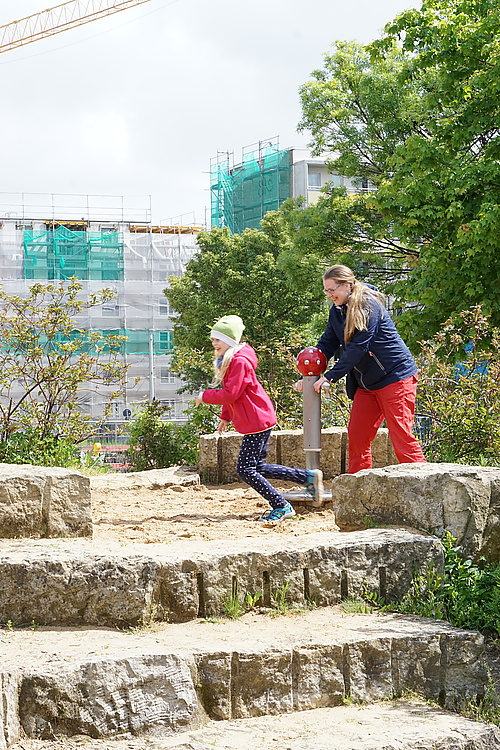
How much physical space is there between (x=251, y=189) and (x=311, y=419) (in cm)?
4559

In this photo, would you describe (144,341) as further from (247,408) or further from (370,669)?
(370,669)

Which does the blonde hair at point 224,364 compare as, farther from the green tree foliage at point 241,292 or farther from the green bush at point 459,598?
the green tree foliage at point 241,292

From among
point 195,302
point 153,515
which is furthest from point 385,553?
point 195,302

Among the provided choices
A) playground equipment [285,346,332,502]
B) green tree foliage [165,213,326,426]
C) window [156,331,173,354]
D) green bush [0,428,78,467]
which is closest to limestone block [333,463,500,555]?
playground equipment [285,346,332,502]

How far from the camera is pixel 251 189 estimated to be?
166 feet

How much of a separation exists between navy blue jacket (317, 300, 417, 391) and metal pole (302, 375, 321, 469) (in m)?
0.49

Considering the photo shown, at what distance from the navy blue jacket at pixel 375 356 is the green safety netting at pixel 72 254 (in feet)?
145

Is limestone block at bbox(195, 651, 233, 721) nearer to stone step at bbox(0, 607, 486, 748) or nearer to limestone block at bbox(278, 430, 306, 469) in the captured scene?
stone step at bbox(0, 607, 486, 748)

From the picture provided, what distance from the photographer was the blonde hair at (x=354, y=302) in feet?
18.0

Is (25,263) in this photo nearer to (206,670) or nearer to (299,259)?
(299,259)

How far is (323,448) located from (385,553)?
2.95 m

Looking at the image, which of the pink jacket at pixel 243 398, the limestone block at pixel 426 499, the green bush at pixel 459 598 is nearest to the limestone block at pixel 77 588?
the green bush at pixel 459 598

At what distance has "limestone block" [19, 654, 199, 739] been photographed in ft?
10.5

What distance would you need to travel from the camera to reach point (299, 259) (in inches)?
1009
